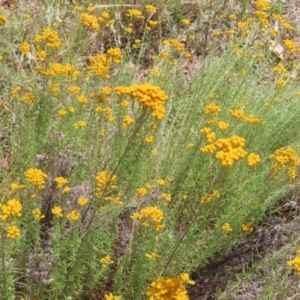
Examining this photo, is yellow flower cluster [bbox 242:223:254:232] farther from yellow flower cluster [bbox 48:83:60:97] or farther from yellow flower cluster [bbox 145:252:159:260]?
yellow flower cluster [bbox 48:83:60:97]

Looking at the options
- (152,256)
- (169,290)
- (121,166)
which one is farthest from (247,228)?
(169,290)

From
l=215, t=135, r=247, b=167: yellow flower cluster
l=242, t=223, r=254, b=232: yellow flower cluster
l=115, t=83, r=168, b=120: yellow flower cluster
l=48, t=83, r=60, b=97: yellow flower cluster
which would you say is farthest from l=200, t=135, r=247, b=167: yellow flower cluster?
l=48, t=83, r=60, b=97: yellow flower cluster

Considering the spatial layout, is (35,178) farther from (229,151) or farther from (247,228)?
(247,228)

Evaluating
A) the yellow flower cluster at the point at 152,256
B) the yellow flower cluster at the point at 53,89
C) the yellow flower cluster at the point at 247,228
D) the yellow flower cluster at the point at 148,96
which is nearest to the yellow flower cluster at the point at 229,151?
the yellow flower cluster at the point at 148,96

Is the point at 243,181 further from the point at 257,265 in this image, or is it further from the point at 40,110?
the point at 40,110

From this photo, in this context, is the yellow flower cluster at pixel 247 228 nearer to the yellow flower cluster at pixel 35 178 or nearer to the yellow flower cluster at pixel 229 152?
the yellow flower cluster at pixel 229 152

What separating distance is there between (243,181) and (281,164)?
1.98 feet

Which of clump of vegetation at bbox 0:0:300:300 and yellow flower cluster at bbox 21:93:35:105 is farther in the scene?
yellow flower cluster at bbox 21:93:35:105

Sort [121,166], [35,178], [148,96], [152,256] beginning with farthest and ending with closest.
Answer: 1. [121,166]
2. [152,256]
3. [35,178]
4. [148,96]

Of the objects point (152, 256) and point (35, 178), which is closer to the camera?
point (35, 178)

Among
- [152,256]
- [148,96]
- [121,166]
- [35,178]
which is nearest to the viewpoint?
[148,96]

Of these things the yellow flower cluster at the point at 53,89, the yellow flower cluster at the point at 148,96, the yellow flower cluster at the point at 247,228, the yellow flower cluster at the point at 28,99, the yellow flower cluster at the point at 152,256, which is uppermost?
the yellow flower cluster at the point at 148,96

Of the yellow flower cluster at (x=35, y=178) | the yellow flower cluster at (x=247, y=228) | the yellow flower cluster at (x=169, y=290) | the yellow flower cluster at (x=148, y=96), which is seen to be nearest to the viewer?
the yellow flower cluster at (x=148, y=96)

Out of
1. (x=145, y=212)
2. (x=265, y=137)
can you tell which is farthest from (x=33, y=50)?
(x=145, y=212)
